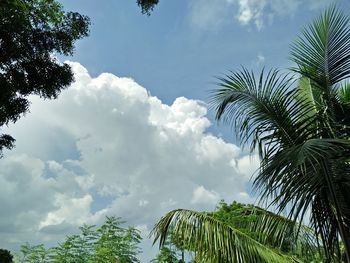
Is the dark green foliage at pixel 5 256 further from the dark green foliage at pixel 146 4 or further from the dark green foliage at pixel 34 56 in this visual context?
the dark green foliage at pixel 146 4

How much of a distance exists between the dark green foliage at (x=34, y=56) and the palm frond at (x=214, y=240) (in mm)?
5666

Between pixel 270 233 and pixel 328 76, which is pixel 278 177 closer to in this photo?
pixel 328 76

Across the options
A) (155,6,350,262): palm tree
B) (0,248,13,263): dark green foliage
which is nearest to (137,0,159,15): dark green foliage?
(155,6,350,262): palm tree

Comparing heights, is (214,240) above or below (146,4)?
below

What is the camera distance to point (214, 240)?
6.99 meters

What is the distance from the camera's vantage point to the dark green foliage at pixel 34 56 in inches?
405

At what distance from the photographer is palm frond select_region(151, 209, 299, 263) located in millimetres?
6930

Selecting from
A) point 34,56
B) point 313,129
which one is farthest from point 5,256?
point 313,129

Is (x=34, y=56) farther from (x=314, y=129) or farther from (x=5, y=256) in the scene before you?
(x=314, y=129)

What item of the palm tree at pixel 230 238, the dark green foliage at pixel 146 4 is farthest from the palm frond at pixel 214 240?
the dark green foliage at pixel 146 4

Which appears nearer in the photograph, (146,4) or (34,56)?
(146,4)

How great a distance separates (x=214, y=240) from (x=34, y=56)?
7106 mm

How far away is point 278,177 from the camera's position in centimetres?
462

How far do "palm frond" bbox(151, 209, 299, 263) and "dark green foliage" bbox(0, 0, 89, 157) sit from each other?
5.67 metres
